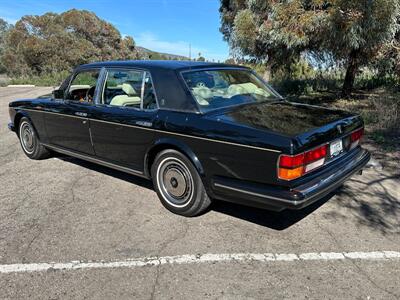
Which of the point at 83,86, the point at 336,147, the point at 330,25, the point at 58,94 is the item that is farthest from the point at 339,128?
the point at 330,25

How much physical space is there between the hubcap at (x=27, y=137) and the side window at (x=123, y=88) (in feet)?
6.91

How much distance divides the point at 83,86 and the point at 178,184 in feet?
7.88

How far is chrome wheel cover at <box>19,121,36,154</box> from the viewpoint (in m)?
6.33

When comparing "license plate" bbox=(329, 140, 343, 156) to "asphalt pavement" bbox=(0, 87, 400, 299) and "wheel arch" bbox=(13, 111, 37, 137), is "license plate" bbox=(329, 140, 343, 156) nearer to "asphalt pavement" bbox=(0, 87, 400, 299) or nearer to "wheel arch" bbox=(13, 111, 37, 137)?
"asphalt pavement" bbox=(0, 87, 400, 299)

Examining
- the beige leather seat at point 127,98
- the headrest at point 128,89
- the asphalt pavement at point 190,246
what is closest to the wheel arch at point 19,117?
the asphalt pavement at point 190,246

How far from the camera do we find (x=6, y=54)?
4200 centimetres

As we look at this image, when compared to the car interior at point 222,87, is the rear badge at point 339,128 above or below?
below

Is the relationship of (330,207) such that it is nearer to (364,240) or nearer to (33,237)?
(364,240)

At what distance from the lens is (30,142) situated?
643 centimetres

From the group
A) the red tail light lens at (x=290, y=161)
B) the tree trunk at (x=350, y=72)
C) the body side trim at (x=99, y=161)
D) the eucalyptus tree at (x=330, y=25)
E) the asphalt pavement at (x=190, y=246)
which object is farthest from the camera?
the tree trunk at (x=350, y=72)

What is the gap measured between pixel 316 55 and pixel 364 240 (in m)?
9.92

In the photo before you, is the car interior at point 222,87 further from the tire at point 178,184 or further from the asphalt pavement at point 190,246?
the asphalt pavement at point 190,246

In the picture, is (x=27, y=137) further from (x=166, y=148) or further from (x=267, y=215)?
→ (x=267, y=215)

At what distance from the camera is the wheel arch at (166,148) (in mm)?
3848
